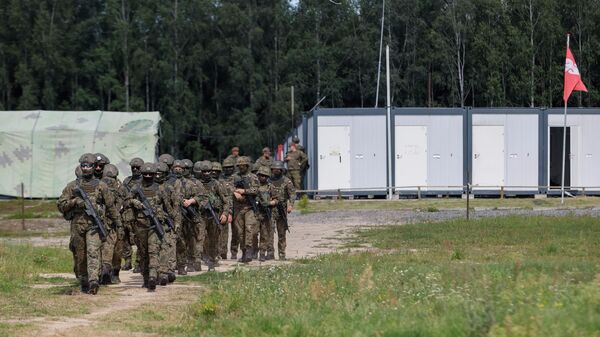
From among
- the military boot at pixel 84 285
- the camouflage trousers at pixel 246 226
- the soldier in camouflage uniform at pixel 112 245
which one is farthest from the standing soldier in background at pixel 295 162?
the military boot at pixel 84 285

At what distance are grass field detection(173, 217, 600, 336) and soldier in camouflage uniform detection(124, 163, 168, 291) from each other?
1021 millimetres

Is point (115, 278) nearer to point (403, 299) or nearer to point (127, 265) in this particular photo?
point (127, 265)

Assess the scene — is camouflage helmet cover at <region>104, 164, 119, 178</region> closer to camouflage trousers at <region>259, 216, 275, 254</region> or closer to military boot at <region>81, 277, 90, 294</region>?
military boot at <region>81, 277, 90, 294</region>

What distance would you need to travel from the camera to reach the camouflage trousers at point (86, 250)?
15.3m

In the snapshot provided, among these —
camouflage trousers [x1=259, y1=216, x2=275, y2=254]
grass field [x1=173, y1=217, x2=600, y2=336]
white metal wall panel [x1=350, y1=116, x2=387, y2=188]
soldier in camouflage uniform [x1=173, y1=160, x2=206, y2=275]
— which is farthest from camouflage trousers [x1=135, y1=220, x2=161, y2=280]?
white metal wall panel [x1=350, y1=116, x2=387, y2=188]

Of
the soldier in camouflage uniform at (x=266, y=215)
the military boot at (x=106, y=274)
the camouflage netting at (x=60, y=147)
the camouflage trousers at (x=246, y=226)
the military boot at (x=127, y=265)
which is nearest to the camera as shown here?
the military boot at (x=106, y=274)

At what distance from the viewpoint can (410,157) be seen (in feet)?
136

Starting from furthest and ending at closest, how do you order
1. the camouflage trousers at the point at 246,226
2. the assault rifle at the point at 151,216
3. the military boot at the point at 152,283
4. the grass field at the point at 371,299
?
the camouflage trousers at the point at 246,226 < the assault rifle at the point at 151,216 < the military boot at the point at 152,283 < the grass field at the point at 371,299

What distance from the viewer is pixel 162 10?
6562 centimetres

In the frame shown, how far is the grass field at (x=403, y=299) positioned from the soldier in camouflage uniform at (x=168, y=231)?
0.72m

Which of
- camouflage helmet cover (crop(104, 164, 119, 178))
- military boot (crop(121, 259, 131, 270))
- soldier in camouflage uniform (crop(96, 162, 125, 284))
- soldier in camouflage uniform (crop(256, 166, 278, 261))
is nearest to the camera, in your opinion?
soldier in camouflage uniform (crop(96, 162, 125, 284))

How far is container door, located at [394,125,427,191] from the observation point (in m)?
Result: 41.2

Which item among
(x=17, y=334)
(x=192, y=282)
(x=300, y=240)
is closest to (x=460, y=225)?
(x=300, y=240)

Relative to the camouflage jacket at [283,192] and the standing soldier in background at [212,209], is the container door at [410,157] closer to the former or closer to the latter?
the camouflage jacket at [283,192]
